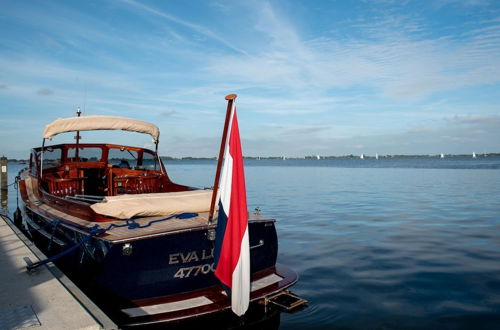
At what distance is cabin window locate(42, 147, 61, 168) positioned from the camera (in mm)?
11188

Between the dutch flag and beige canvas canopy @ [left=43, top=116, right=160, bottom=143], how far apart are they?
5881 millimetres

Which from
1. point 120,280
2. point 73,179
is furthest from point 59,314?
point 73,179

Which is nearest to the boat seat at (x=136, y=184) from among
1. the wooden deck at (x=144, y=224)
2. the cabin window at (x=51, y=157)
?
the wooden deck at (x=144, y=224)

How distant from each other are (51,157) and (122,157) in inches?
81.8

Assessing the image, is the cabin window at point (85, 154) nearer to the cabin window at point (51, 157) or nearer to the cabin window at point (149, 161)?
the cabin window at point (51, 157)

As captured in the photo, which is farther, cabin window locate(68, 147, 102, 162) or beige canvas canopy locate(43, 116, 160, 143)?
cabin window locate(68, 147, 102, 162)

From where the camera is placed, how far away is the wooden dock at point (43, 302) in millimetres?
4195

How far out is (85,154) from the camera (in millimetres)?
11594

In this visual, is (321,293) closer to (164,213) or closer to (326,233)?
(164,213)

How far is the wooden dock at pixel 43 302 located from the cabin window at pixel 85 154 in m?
4.95

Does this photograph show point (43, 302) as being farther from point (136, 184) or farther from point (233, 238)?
point (136, 184)

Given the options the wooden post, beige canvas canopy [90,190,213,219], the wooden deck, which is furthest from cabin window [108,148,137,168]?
the wooden post

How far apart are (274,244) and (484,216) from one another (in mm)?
12522

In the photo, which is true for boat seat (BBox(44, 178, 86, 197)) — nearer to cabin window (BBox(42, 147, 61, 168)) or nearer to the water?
cabin window (BBox(42, 147, 61, 168))
